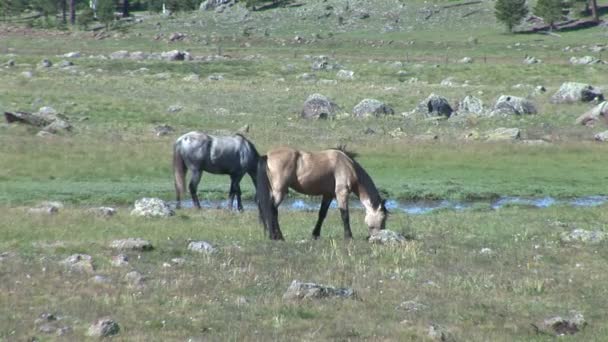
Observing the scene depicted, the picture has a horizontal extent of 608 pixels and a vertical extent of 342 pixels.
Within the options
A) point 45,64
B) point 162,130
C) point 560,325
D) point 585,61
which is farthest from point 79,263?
point 585,61

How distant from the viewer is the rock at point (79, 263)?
52.5ft

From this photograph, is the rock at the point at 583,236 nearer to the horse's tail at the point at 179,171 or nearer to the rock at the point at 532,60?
the horse's tail at the point at 179,171

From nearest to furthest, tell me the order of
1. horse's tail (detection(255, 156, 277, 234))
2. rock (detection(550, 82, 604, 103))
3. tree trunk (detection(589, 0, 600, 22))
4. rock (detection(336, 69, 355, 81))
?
horse's tail (detection(255, 156, 277, 234)) < rock (detection(550, 82, 604, 103)) < rock (detection(336, 69, 355, 81)) < tree trunk (detection(589, 0, 600, 22))

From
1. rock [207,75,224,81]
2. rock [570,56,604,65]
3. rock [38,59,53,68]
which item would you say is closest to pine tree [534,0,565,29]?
rock [570,56,604,65]

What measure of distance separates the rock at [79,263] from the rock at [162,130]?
2559 cm

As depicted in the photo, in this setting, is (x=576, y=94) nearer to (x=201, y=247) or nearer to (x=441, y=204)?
(x=441, y=204)

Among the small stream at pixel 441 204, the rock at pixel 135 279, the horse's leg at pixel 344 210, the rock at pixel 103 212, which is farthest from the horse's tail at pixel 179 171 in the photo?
the rock at pixel 135 279

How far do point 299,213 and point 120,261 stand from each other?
33.1 feet

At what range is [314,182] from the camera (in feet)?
67.3

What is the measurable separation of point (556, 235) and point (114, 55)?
6372 centimetres

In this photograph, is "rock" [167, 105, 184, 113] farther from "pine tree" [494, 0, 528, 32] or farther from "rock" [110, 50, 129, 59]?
"pine tree" [494, 0, 528, 32]

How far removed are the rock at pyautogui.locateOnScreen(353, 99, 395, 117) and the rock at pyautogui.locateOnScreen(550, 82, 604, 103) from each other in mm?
9593

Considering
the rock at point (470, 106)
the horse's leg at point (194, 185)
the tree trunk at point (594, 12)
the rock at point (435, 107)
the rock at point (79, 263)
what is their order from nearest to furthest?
the rock at point (79, 263)
the horse's leg at point (194, 185)
the rock at point (435, 107)
the rock at point (470, 106)
the tree trunk at point (594, 12)

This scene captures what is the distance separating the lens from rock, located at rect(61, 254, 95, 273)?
52.5 ft
